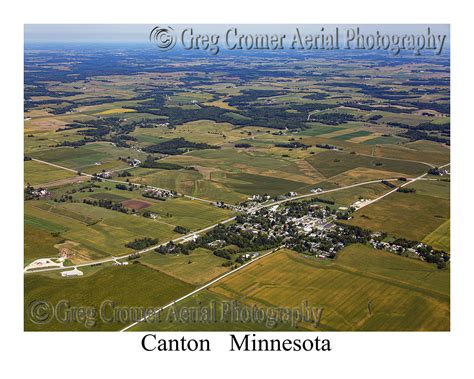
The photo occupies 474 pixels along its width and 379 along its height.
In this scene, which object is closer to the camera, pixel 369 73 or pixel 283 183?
pixel 283 183

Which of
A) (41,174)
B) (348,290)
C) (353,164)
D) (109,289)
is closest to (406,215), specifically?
(348,290)

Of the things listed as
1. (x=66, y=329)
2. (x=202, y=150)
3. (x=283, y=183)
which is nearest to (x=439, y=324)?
(x=66, y=329)

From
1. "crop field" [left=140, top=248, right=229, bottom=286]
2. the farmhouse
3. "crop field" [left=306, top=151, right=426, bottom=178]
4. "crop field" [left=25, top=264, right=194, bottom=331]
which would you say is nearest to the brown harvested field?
"crop field" [left=140, top=248, right=229, bottom=286]

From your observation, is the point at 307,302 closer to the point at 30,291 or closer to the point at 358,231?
the point at 358,231

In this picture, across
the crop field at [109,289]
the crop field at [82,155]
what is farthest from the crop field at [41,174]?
the crop field at [109,289]

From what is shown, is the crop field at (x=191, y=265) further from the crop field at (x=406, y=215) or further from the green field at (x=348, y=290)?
the crop field at (x=406, y=215)

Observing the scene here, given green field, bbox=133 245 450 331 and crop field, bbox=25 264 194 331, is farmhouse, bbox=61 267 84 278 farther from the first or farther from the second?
green field, bbox=133 245 450 331
